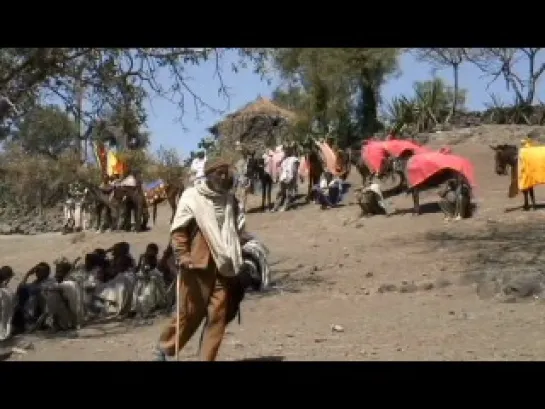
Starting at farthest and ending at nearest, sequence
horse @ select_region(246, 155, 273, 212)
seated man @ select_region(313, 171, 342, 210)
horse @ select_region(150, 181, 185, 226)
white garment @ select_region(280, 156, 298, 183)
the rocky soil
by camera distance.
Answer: seated man @ select_region(313, 171, 342, 210)
white garment @ select_region(280, 156, 298, 183)
horse @ select_region(246, 155, 273, 212)
the rocky soil
horse @ select_region(150, 181, 185, 226)

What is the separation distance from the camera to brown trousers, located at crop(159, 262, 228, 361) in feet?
18.6

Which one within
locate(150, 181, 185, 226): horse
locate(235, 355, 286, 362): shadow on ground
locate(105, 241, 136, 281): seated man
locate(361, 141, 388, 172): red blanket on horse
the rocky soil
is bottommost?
locate(235, 355, 286, 362): shadow on ground

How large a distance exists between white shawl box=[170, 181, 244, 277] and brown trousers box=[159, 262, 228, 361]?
0.12 m

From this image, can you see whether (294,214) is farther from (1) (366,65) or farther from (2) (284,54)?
(1) (366,65)

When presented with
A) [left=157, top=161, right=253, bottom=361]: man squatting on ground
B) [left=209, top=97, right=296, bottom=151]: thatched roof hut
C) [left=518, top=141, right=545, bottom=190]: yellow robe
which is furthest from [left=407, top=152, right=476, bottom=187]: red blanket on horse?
[left=157, top=161, right=253, bottom=361]: man squatting on ground

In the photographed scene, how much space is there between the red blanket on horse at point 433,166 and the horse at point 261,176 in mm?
2425

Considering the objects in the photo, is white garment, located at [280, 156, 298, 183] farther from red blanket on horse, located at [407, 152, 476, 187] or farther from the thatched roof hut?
red blanket on horse, located at [407, 152, 476, 187]

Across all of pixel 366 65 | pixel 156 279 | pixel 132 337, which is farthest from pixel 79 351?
pixel 366 65

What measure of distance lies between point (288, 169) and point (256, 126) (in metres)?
1.10

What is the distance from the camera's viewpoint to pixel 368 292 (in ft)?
29.9

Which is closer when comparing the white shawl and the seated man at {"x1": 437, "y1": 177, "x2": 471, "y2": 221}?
the white shawl

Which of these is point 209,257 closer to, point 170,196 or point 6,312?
point 6,312

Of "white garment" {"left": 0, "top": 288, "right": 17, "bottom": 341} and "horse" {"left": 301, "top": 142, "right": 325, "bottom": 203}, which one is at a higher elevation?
"horse" {"left": 301, "top": 142, "right": 325, "bottom": 203}
